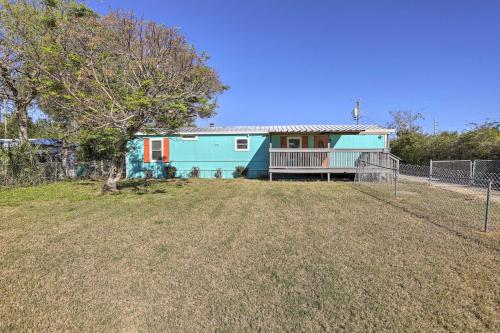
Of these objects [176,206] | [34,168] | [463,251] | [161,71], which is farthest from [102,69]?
[463,251]

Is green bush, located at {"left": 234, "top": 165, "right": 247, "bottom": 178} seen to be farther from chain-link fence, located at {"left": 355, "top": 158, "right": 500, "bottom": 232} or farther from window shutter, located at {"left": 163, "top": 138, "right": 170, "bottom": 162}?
chain-link fence, located at {"left": 355, "top": 158, "right": 500, "bottom": 232}

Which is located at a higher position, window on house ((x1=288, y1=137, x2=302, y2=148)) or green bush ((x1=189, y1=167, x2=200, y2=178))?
window on house ((x1=288, y1=137, x2=302, y2=148))

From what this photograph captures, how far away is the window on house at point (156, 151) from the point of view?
16578 millimetres

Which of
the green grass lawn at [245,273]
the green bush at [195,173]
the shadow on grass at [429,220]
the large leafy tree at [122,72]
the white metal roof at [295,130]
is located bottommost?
the green grass lawn at [245,273]

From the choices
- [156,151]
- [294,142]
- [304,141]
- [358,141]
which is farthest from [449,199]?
[156,151]

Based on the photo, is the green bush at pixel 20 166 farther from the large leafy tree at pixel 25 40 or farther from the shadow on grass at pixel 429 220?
the shadow on grass at pixel 429 220

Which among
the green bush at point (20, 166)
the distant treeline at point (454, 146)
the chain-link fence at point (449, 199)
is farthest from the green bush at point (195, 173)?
the distant treeline at point (454, 146)

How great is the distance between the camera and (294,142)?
1617cm

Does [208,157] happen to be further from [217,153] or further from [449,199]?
[449,199]

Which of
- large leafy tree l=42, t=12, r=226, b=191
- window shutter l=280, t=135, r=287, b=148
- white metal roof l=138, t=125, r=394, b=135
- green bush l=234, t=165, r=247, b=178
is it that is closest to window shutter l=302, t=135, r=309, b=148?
white metal roof l=138, t=125, r=394, b=135

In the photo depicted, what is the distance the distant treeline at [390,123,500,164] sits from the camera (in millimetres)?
13188

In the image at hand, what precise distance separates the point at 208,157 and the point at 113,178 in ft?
21.2

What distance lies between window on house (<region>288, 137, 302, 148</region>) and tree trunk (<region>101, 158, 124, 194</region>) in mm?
8792

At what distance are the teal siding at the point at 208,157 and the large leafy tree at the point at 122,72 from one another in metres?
5.62
